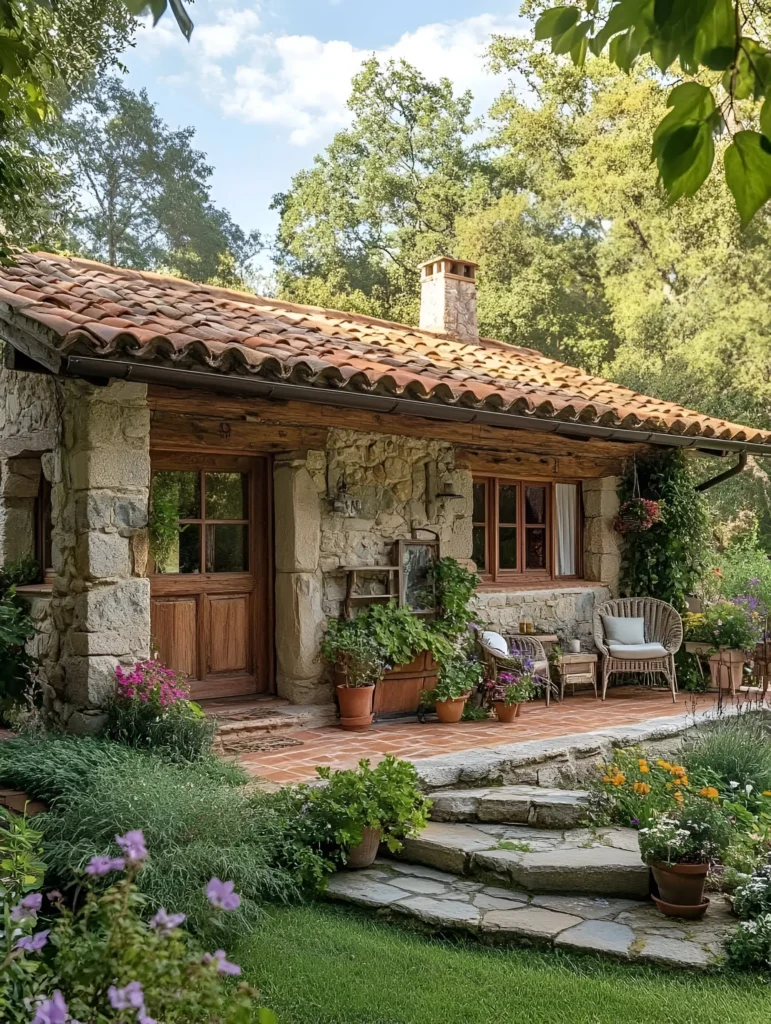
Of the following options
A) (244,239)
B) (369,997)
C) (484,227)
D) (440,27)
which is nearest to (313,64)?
(440,27)

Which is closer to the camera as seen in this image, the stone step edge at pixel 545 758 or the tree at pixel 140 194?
the stone step edge at pixel 545 758

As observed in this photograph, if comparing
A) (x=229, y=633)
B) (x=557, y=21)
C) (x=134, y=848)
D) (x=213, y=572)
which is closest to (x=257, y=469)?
(x=213, y=572)

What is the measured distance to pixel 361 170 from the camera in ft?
78.5

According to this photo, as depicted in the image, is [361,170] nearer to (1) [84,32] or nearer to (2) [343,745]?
(1) [84,32]

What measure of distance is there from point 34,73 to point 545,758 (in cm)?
484

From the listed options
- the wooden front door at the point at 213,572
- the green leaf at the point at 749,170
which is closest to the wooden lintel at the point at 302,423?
the wooden front door at the point at 213,572

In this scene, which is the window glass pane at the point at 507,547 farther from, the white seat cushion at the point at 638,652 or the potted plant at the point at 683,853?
the potted plant at the point at 683,853

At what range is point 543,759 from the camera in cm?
606

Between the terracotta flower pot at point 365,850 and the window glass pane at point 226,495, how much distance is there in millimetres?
3076

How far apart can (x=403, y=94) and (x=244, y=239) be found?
20.9 ft

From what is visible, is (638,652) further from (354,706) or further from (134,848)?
(134,848)

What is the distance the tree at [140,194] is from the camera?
24859 millimetres

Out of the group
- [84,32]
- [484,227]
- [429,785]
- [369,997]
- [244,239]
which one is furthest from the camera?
[244,239]

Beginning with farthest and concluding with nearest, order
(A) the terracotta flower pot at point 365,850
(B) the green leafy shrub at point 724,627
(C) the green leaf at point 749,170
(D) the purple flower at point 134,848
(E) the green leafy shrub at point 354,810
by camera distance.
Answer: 1. (B) the green leafy shrub at point 724,627
2. (A) the terracotta flower pot at point 365,850
3. (E) the green leafy shrub at point 354,810
4. (D) the purple flower at point 134,848
5. (C) the green leaf at point 749,170
